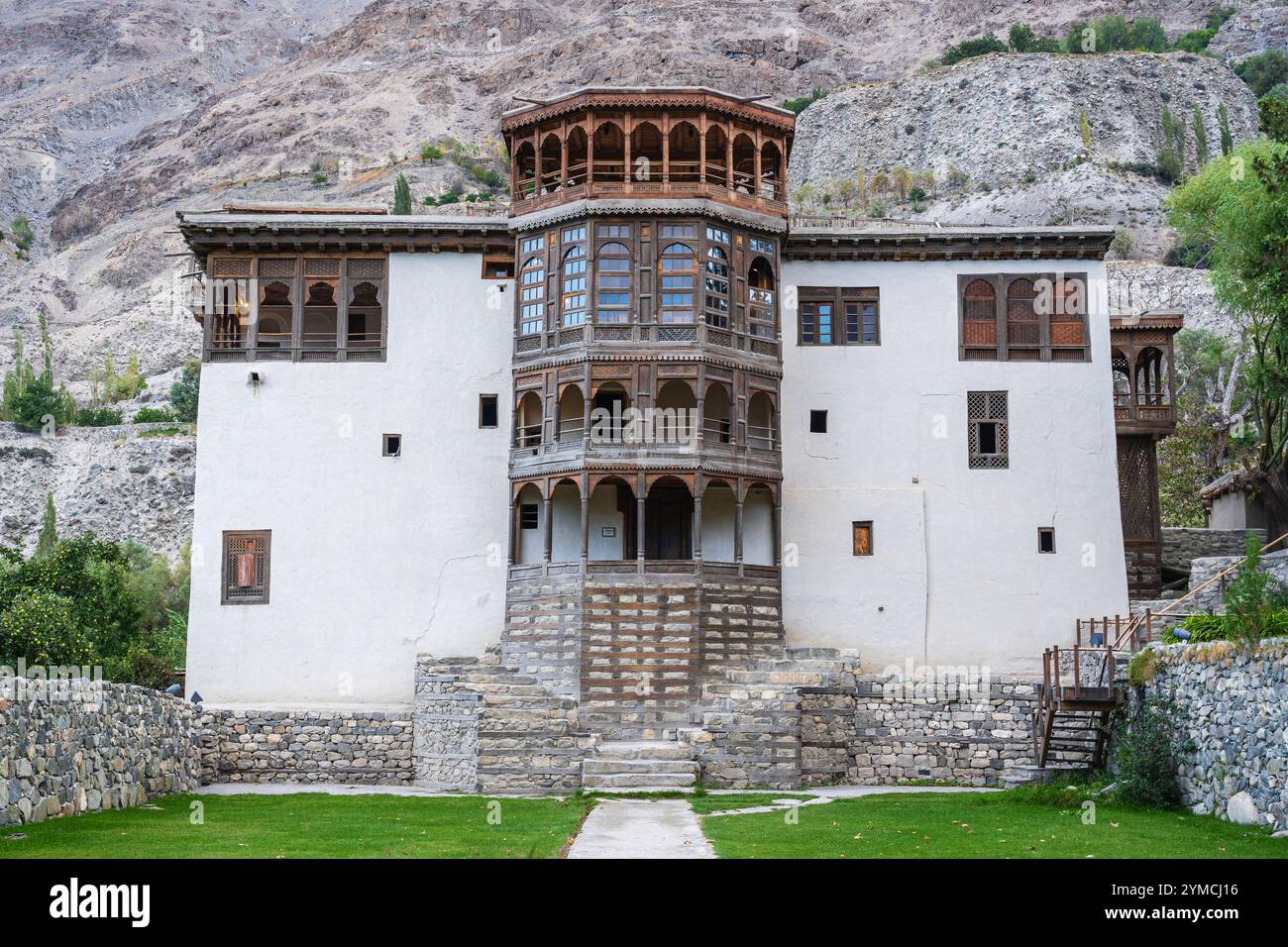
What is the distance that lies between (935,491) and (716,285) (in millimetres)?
7260

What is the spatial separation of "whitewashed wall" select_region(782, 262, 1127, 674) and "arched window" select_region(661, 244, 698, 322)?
11.3 feet

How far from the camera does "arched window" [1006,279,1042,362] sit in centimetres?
3609

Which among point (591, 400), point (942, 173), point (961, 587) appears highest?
point (942, 173)

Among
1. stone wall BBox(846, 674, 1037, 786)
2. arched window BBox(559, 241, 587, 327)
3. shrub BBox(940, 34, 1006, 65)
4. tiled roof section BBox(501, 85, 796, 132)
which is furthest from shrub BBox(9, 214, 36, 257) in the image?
stone wall BBox(846, 674, 1037, 786)

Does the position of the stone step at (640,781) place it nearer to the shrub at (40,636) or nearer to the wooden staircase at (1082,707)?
the wooden staircase at (1082,707)

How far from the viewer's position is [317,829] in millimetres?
20531

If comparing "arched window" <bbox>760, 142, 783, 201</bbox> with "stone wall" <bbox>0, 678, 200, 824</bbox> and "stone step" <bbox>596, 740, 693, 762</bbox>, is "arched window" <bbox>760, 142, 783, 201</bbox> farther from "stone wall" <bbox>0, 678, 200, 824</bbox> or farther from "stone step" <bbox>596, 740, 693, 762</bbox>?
"stone wall" <bbox>0, 678, 200, 824</bbox>

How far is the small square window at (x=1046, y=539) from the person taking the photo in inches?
1389

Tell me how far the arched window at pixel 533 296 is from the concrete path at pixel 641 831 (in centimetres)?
1234

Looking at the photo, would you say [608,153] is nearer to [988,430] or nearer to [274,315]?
[274,315]

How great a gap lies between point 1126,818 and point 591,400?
1595cm
